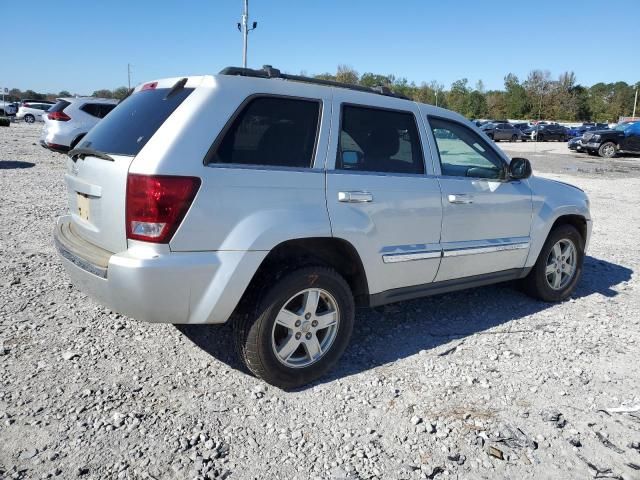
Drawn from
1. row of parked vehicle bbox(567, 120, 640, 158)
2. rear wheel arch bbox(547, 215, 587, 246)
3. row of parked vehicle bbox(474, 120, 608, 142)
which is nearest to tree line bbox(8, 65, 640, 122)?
row of parked vehicle bbox(474, 120, 608, 142)

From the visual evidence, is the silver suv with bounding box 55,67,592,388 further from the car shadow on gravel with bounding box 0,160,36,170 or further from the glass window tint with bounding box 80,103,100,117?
the glass window tint with bounding box 80,103,100,117

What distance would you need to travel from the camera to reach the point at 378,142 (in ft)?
11.8

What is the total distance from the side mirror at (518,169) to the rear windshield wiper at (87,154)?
3162 millimetres

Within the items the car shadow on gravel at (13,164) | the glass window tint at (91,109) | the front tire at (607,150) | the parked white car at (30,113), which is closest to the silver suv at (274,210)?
the car shadow on gravel at (13,164)

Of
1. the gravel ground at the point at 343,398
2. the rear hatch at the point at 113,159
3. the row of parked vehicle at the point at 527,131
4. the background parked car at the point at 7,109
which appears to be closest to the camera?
the gravel ground at the point at 343,398

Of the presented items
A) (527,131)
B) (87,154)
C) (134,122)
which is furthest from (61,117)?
(527,131)

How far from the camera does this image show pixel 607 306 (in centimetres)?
498

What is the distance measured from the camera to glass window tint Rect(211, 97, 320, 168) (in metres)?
2.92

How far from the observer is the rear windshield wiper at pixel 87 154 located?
2.94m

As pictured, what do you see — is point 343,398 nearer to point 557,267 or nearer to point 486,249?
point 486,249

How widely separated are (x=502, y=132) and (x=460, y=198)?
41.0 metres

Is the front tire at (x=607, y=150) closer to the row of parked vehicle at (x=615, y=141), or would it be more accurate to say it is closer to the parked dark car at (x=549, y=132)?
the row of parked vehicle at (x=615, y=141)

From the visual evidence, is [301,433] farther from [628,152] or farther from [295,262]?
[628,152]

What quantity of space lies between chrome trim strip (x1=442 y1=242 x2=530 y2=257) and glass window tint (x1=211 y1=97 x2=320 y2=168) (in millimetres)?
1451
